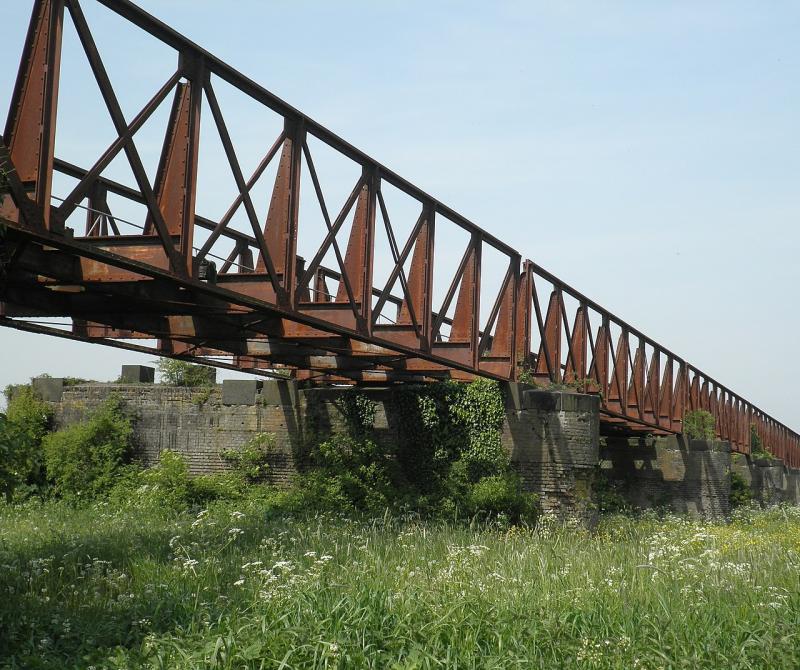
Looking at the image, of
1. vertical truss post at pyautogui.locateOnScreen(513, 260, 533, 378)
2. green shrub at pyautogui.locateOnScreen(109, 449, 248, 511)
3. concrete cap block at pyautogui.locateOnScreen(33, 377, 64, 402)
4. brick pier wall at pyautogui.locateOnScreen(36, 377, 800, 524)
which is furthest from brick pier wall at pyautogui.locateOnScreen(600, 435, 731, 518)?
concrete cap block at pyautogui.locateOnScreen(33, 377, 64, 402)

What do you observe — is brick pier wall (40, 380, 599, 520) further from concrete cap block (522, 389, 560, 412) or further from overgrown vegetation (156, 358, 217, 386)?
overgrown vegetation (156, 358, 217, 386)

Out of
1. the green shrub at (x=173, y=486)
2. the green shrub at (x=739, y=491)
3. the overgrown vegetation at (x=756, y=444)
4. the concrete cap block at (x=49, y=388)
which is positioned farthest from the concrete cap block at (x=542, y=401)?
the overgrown vegetation at (x=756, y=444)

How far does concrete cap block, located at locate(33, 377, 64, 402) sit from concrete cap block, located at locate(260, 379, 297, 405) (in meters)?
4.12

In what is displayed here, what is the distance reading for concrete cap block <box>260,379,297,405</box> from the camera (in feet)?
58.7

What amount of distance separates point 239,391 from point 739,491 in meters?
21.5

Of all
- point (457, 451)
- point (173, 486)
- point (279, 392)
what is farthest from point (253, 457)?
point (457, 451)

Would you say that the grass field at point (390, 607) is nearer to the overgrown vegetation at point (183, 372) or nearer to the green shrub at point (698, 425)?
the overgrown vegetation at point (183, 372)

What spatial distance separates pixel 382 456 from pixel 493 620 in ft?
30.8

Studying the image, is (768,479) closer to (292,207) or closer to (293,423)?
(293,423)

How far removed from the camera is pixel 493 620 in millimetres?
7762

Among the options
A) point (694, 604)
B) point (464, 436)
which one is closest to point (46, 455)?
point (464, 436)

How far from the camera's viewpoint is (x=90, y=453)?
58.9 feet

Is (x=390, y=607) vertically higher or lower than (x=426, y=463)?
lower

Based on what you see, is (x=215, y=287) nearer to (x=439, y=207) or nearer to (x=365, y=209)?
(x=365, y=209)
